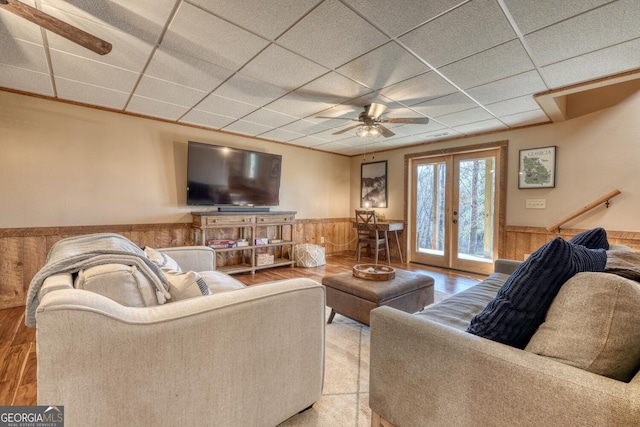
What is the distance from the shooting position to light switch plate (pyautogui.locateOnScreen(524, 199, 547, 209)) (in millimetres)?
3820

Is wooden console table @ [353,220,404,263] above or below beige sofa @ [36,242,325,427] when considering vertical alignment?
above

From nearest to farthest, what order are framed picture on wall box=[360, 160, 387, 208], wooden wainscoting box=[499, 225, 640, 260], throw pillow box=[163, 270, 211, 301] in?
throw pillow box=[163, 270, 211, 301] → wooden wainscoting box=[499, 225, 640, 260] → framed picture on wall box=[360, 160, 387, 208]

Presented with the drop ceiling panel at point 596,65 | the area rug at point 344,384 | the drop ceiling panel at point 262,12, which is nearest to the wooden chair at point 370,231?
the area rug at point 344,384

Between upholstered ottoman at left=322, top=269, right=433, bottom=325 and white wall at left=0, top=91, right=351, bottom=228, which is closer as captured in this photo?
upholstered ottoman at left=322, top=269, right=433, bottom=325

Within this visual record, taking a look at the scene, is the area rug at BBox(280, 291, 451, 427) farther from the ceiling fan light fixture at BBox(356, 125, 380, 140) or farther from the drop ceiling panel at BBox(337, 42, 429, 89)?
the drop ceiling panel at BBox(337, 42, 429, 89)

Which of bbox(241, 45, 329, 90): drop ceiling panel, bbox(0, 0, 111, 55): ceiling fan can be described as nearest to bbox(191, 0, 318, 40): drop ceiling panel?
bbox(241, 45, 329, 90): drop ceiling panel

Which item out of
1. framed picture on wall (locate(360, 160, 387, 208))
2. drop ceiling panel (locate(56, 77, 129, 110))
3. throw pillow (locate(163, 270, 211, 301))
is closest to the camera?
throw pillow (locate(163, 270, 211, 301))

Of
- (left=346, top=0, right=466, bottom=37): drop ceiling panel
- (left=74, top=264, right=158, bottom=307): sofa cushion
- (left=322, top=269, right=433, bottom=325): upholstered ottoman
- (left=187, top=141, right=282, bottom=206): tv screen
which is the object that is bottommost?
(left=322, top=269, right=433, bottom=325): upholstered ottoman

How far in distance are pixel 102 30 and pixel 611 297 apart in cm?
299

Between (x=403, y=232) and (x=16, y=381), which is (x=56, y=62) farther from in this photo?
(x=403, y=232)

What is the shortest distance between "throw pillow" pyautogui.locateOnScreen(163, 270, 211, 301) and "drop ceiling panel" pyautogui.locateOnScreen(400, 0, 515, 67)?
2.06 metres

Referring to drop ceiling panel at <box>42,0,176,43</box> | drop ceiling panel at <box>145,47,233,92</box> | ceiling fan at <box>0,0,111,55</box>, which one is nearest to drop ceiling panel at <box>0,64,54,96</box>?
drop ceiling panel at <box>145,47,233,92</box>

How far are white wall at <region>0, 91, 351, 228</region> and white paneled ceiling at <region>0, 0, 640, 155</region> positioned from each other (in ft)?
0.88

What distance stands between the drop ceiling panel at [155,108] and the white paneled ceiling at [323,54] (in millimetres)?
33
